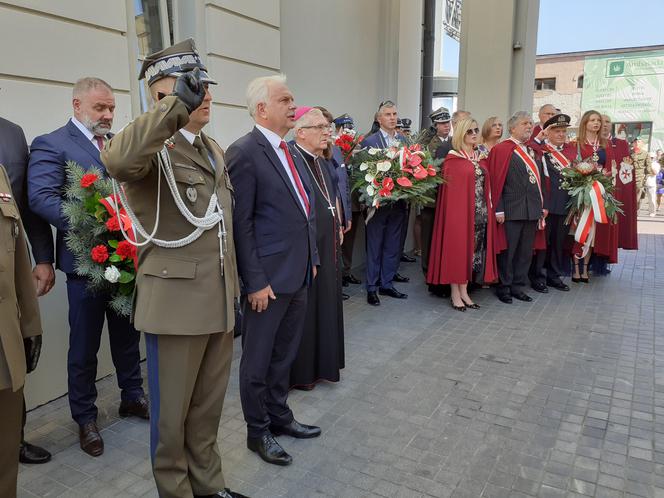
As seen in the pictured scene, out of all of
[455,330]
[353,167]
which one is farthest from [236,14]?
[455,330]

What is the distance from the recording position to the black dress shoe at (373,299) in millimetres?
6105

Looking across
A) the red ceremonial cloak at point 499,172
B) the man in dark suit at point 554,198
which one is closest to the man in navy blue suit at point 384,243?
the red ceremonial cloak at point 499,172

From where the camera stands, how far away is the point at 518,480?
2850 mm

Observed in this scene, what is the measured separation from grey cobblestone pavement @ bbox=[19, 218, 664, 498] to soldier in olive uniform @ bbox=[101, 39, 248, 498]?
62 centimetres

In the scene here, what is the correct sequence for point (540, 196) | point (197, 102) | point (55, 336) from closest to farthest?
point (197, 102) < point (55, 336) < point (540, 196)

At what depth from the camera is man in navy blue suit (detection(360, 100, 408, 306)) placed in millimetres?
6227

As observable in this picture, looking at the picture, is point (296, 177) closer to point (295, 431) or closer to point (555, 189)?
point (295, 431)

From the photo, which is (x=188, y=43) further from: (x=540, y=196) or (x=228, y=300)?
(x=540, y=196)

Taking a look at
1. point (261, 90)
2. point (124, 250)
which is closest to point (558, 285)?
point (261, 90)

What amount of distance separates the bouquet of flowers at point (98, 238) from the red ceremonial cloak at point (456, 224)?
12.5 feet

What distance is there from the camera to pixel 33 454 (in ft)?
9.89

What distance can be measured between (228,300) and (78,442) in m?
1.71

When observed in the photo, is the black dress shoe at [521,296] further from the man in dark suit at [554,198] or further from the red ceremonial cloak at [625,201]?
the red ceremonial cloak at [625,201]

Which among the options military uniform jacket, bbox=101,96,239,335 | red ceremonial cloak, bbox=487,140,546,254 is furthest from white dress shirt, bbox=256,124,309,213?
red ceremonial cloak, bbox=487,140,546,254
